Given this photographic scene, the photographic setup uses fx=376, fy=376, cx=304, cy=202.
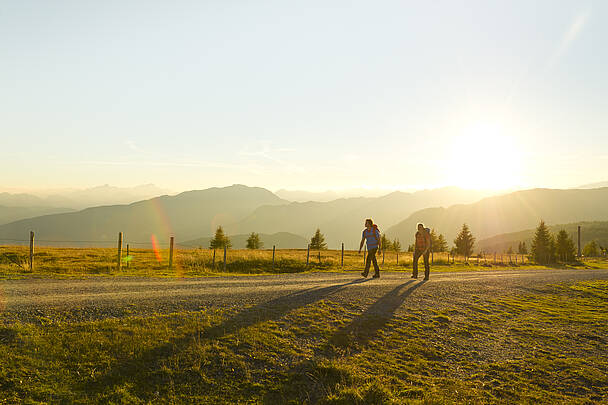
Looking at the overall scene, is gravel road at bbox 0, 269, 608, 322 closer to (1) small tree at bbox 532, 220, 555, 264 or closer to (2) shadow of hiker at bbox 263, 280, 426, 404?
(2) shadow of hiker at bbox 263, 280, 426, 404

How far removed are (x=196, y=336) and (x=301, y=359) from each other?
2.48 meters

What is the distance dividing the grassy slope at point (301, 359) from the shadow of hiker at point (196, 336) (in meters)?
0.03

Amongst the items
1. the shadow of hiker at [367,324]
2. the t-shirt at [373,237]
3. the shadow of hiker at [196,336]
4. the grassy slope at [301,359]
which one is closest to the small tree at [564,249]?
the grassy slope at [301,359]

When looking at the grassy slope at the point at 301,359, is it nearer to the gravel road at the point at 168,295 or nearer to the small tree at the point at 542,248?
the gravel road at the point at 168,295

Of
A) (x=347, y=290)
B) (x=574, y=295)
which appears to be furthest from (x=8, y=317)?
(x=574, y=295)

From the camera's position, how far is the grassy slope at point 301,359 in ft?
23.0

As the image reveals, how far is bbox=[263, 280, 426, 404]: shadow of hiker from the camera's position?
7438mm

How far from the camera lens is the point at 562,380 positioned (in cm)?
941

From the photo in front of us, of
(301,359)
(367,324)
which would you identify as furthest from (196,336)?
(367,324)

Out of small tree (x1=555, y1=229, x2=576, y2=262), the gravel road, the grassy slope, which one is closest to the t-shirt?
the gravel road

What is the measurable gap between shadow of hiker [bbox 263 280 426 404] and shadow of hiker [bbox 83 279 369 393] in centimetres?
185

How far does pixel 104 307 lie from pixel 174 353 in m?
3.19

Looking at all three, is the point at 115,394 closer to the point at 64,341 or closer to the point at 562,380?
the point at 64,341

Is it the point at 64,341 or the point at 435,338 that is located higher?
the point at 64,341
